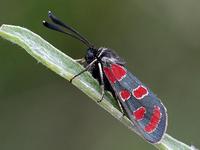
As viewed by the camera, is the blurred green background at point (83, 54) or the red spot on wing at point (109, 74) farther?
the blurred green background at point (83, 54)

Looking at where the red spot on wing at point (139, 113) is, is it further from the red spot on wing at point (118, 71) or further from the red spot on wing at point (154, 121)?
the red spot on wing at point (118, 71)

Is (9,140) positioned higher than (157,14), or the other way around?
(157,14)

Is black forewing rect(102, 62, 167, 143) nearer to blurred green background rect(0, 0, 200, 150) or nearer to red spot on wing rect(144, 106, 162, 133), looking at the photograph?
red spot on wing rect(144, 106, 162, 133)

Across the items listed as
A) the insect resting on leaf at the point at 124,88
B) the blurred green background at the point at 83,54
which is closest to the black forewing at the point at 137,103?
the insect resting on leaf at the point at 124,88

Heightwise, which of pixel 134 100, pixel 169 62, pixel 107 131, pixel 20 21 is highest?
pixel 134 100

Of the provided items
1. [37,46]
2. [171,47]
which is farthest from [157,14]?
[37,46]

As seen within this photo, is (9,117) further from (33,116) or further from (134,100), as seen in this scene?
(134,100)

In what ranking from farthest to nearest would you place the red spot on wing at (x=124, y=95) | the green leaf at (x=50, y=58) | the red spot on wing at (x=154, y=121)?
the red spot on wing at (x=124, y=95) < the red spot on wing at (x=154, y=121) < the green leaf at (x=50, y=58)
